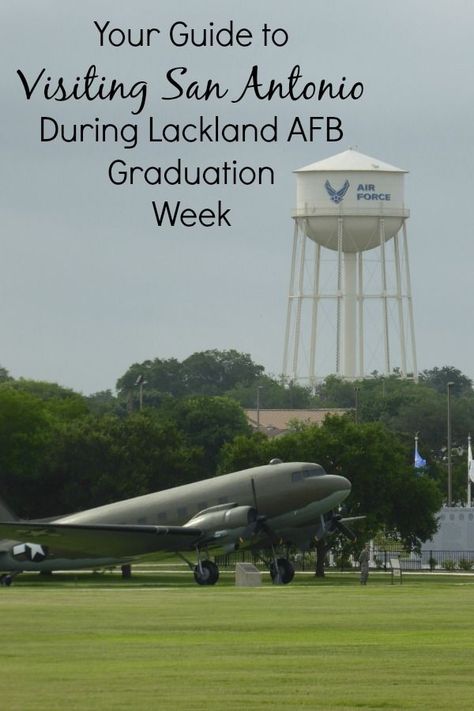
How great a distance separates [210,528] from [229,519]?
29.0 inches

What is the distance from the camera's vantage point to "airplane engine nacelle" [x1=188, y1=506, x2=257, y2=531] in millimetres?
66875

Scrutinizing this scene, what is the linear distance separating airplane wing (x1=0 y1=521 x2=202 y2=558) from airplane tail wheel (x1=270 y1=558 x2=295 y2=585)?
284 centimetres

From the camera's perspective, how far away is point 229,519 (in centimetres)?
6712

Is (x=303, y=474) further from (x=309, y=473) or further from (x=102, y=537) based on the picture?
(x=102, y=537)

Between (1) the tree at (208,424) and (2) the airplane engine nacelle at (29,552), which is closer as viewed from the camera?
(2) the airplane engine nacelle at (29,552)

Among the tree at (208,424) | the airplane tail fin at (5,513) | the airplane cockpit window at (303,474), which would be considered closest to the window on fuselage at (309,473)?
the airplane cockpit window at (303,474)

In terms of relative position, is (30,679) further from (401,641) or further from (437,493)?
(437,493)

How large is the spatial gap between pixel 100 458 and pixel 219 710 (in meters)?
67.5

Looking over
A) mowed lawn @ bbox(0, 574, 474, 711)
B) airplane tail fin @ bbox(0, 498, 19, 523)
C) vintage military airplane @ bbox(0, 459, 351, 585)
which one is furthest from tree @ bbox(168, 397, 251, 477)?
mowed lawn @ bbox(0, 574, 474, 711)

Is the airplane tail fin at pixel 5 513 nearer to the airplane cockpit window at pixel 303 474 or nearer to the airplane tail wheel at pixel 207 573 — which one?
the airplane tail wheel at pixel 207 573

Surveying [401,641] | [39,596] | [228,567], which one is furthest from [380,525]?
[401,641]

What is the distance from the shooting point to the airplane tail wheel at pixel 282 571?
67125mm

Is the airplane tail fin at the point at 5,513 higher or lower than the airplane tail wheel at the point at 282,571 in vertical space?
higher

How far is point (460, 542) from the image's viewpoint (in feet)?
314
